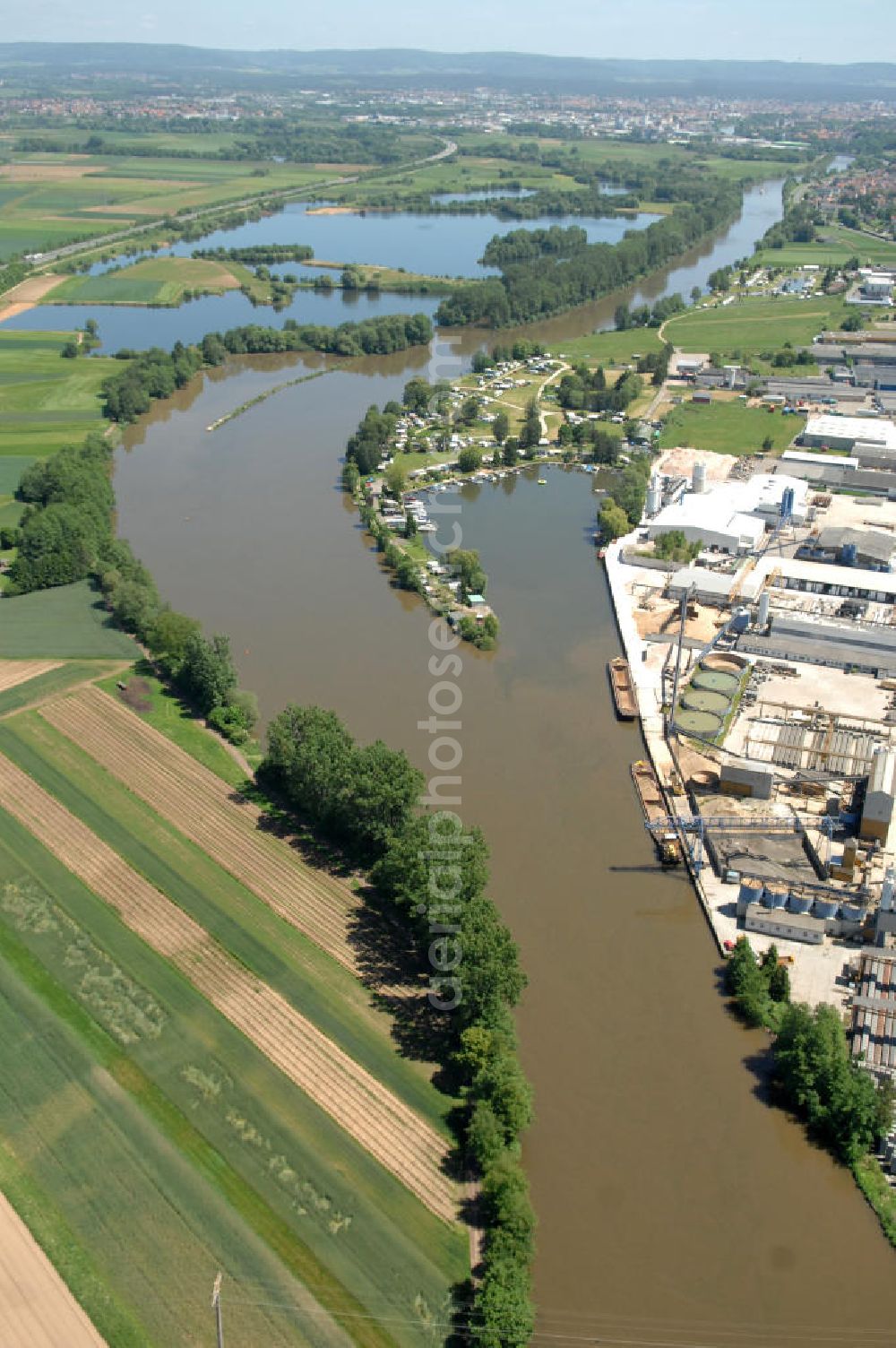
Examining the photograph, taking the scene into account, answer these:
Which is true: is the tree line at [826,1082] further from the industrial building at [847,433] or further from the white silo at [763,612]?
the industrial building at [847,433]

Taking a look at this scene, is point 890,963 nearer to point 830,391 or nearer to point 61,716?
point 61,716

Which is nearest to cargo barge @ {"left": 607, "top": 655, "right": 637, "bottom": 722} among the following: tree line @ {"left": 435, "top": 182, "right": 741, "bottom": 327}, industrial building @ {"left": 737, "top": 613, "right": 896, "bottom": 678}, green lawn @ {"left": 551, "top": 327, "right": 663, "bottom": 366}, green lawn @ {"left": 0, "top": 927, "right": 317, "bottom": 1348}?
industrial building @ {"left": 737, "top": 613, "right": 896, "bottom": 678}

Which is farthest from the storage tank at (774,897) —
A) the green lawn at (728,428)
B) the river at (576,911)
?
the green lawn at (728,428)

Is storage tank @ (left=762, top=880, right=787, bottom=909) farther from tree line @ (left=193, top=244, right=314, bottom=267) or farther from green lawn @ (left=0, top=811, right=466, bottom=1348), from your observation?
tree line @ (left=193, top=244, right=314, bottom=267)

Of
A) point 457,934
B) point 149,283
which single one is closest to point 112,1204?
point 457,934

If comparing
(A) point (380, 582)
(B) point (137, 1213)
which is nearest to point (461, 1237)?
(B) point (137, 1213)

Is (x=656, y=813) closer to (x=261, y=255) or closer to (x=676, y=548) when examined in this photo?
(x=676, y=548)
